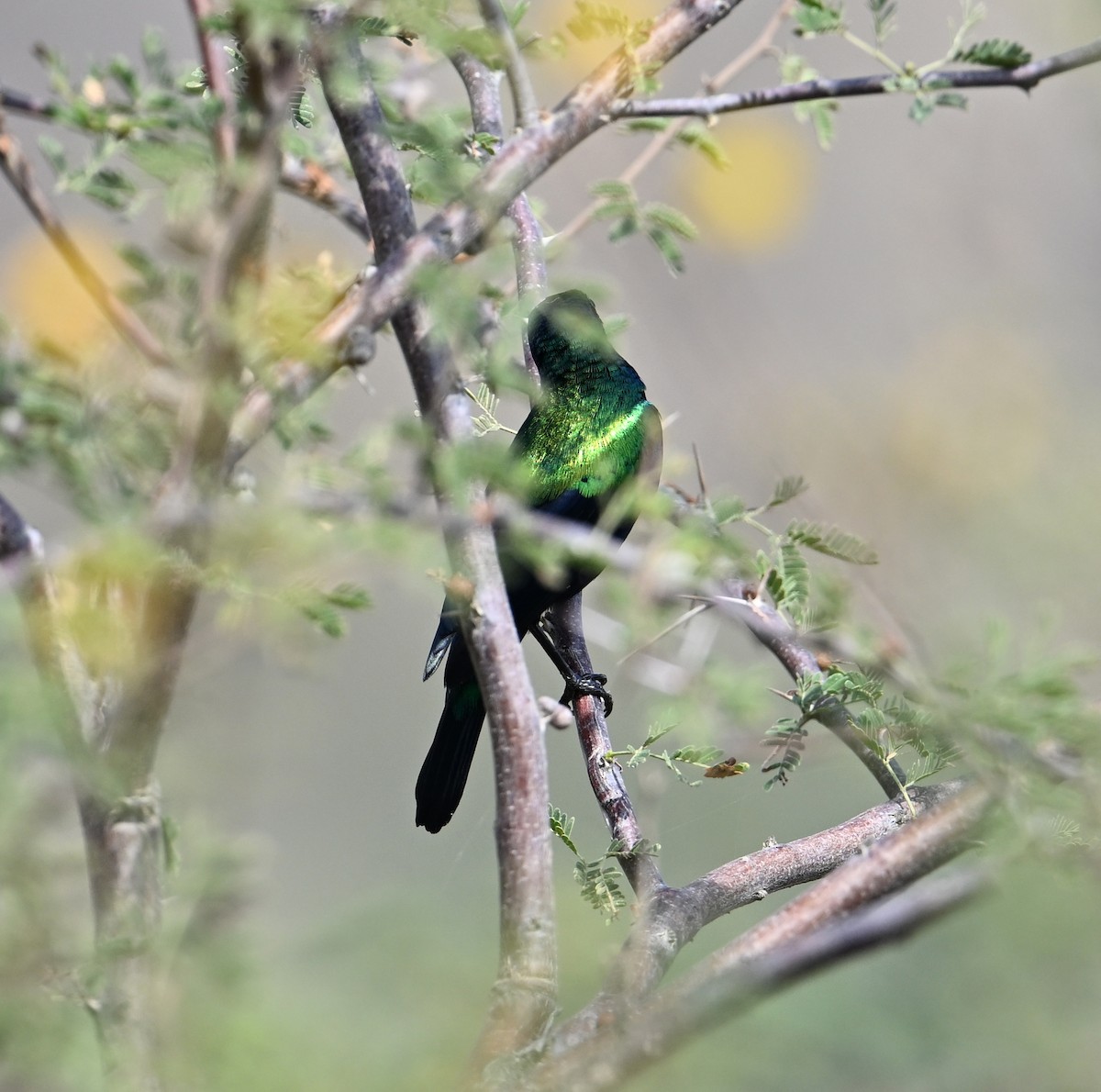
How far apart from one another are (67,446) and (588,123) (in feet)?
2.68

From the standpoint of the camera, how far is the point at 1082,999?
190cm

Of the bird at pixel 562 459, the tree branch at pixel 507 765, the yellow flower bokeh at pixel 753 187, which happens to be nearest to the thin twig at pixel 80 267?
the tree branch at pixel 507 765

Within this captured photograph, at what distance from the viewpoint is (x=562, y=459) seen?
364 centimetres

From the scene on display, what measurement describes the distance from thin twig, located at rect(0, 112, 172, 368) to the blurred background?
68mm

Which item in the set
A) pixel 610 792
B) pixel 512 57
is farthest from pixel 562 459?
pixel 512 57

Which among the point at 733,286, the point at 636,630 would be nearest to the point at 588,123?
the point at 636,630

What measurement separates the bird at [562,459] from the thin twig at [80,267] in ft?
4.44

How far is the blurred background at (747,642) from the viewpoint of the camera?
1672 millimetres

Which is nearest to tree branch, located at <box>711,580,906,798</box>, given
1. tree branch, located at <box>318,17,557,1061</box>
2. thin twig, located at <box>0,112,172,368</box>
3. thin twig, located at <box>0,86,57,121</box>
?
tree branch, located at <box>318,17,557,1061</box>

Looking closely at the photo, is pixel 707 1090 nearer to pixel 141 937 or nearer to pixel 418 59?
pixel 141 937

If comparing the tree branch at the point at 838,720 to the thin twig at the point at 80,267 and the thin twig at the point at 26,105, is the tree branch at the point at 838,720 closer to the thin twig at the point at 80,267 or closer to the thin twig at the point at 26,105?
the thin twig at the point at 80,267

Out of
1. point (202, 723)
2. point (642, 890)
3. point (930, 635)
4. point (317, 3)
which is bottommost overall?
point (642, 890)

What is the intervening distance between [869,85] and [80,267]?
1.45 meters

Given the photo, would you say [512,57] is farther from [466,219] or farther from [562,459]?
[562,459]
